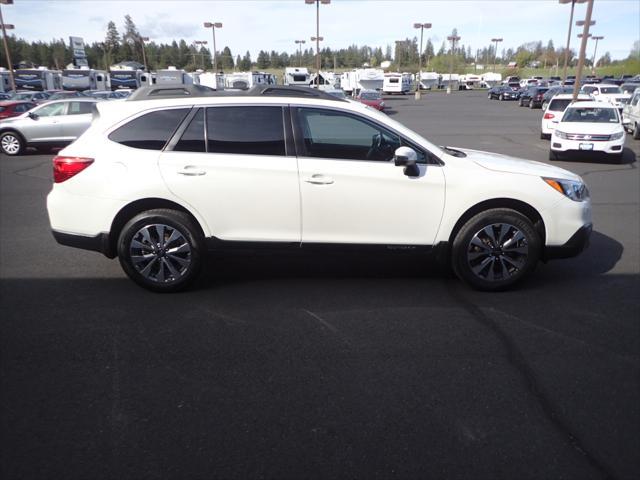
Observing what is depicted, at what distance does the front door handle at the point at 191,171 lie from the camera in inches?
181

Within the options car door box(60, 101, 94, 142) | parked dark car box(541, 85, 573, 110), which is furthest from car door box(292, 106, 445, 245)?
parked dark car box(541, 85, 573, 110)

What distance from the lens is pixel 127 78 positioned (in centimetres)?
5334

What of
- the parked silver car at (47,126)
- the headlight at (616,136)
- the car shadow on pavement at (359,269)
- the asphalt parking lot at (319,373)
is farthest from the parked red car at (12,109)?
the headlight at (616,136)

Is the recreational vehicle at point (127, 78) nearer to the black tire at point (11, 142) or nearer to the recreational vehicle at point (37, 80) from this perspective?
the recreational vehicle at point (37, 80)

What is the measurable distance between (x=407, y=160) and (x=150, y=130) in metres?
2.31

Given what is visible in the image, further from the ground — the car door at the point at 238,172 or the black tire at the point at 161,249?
the car door at the point at 238,172

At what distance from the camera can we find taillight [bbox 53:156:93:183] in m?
4.69

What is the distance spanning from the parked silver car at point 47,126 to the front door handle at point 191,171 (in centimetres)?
1223

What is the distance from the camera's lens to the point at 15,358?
12.0 ft

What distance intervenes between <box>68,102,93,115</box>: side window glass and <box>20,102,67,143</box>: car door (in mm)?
164

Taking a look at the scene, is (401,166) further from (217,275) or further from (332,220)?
(217,275)

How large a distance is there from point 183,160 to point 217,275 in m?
1.32

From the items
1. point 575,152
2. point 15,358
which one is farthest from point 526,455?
point 575,152

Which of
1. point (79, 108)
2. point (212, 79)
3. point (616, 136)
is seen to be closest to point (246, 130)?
point (616, 136)
